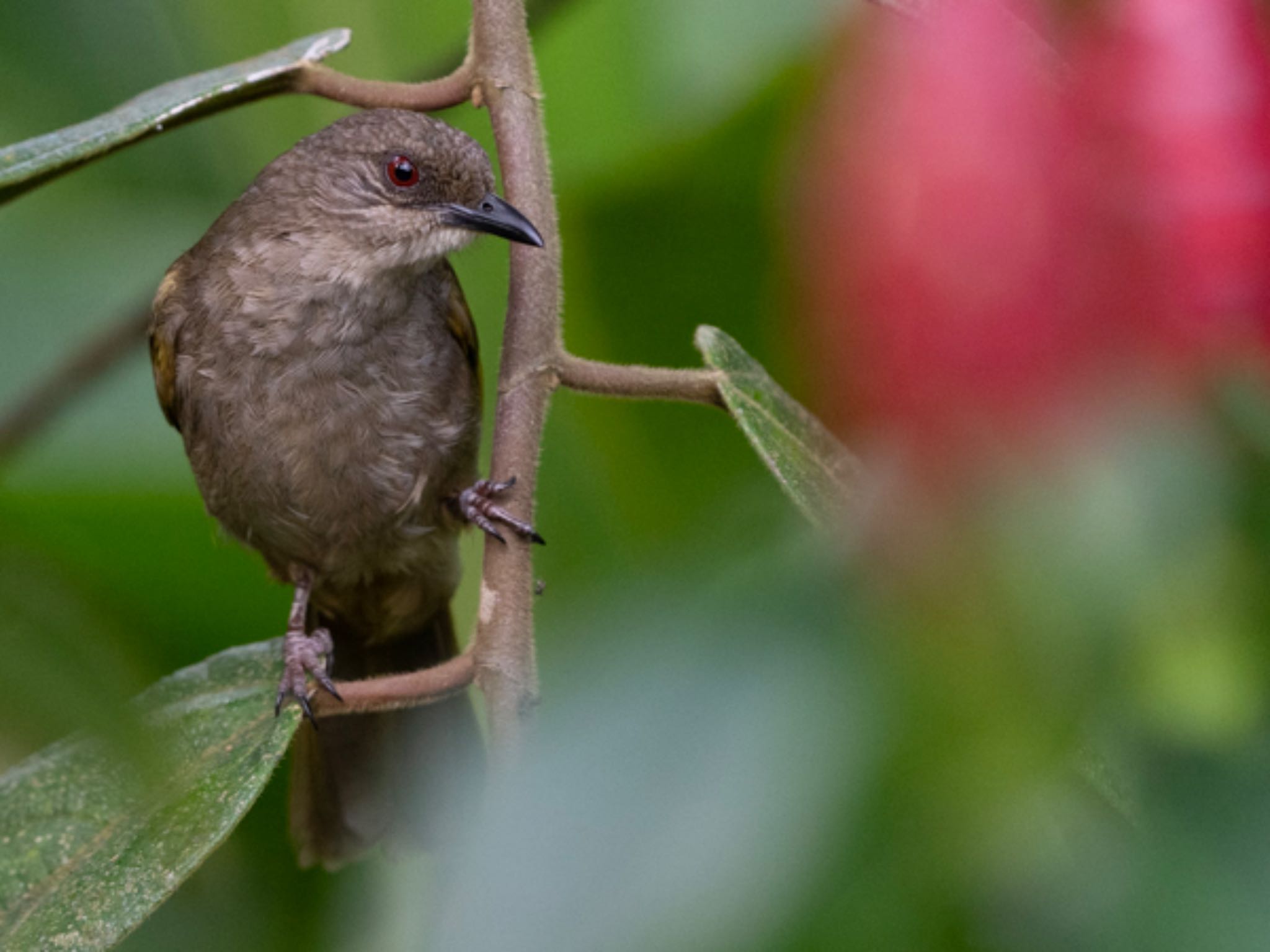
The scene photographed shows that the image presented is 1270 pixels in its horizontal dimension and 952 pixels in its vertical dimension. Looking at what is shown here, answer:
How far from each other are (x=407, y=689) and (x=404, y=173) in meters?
0.86

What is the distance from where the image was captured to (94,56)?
94.0 inches

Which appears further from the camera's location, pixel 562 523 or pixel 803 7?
pixel 562 523

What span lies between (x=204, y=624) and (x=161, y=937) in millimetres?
819

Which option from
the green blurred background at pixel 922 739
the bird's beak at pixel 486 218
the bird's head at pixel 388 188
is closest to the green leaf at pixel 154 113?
the bird's beak at pixel 486 218

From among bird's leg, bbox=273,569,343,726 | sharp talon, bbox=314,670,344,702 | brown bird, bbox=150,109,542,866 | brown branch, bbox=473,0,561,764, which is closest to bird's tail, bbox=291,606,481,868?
brown bird, bbox=150,109,542,866

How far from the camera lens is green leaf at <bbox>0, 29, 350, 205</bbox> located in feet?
3.88

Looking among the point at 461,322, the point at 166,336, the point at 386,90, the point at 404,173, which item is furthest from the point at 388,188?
the point at 386,90

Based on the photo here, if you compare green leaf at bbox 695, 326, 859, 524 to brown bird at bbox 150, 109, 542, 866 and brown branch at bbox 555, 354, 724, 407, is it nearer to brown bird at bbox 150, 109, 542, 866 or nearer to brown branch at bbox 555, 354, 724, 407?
brown branch at bbox 555, 354, 724, 407

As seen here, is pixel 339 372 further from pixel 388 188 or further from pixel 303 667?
pixel 303 667

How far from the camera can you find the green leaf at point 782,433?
88 cm

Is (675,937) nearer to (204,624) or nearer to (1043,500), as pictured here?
(1043,500)

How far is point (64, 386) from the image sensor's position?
63.3 inches

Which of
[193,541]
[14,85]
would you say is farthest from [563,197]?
[14,85]

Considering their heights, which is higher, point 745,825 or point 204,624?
point 745,825
